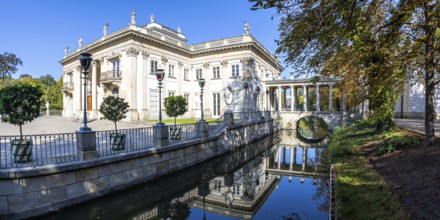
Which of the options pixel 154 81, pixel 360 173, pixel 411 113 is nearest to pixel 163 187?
pixel 360 173

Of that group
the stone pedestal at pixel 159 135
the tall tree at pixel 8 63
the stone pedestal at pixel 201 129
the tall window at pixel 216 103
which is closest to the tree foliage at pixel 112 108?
the stone pedestal at pixel 159 135

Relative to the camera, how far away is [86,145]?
22.6 feet

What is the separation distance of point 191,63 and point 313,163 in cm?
2062

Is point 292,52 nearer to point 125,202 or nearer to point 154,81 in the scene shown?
point 125,202

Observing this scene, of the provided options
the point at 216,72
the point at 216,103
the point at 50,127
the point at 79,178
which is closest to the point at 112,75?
the point at 50,127

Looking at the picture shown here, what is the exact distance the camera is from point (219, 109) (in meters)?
29.3

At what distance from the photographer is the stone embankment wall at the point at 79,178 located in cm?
569

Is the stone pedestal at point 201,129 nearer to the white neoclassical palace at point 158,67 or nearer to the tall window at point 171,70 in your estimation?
the white neoclassical palace at point 158,67

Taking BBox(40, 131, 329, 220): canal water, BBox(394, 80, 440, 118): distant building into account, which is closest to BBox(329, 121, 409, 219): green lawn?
BBox(40, 131, 329, 220): canal water

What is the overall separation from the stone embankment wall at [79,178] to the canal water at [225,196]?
0.27 m

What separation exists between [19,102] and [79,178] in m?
2.81

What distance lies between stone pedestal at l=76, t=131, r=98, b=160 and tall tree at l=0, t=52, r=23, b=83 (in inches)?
1441

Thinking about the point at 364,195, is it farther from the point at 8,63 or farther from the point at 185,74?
the point at 8,63

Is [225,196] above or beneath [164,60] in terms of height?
beneath
